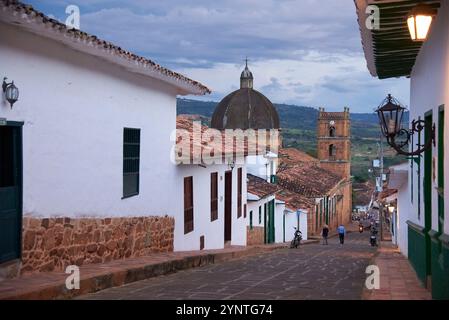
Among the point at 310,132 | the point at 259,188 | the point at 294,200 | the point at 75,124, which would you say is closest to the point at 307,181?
the point at 294,200

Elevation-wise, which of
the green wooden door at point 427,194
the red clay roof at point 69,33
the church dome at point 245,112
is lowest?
the green wooden door at point 427,194

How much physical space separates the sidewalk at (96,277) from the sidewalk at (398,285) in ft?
9.94

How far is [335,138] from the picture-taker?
2581 inches

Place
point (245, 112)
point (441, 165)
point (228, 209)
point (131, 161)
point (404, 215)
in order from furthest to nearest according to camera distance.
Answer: point (245, 112) < point (228, 209) < point (404, 215) < point (131, 161) < point (441, 165)

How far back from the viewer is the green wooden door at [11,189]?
745 centimetres

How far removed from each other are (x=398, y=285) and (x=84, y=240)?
14.3 feet

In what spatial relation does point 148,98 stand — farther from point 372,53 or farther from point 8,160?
point 8,160

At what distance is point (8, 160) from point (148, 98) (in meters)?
4.82

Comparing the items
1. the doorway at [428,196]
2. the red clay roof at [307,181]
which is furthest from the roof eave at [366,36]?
the red clay roof at [307,181]

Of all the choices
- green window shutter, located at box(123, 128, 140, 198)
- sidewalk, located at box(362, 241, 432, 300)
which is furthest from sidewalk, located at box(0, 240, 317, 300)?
sidewalk, located at box(362, 241, 432, 300)

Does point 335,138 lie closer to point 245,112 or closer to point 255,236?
point 245,112

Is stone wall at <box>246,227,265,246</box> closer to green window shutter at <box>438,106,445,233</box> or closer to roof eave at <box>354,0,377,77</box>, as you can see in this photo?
roof eave at <box>354,0,377,77</box>

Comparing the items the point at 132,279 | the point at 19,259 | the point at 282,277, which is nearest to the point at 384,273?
the point at 282,277

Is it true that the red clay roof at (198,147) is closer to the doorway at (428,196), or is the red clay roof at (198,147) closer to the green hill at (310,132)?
the doorway at (428,196)
